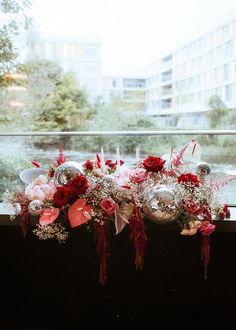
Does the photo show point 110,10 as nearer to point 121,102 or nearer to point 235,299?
point 121,102

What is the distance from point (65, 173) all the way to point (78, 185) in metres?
0.11

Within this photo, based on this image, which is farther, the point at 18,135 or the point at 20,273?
the point at 18,135

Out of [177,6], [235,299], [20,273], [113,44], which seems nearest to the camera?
[235,299]

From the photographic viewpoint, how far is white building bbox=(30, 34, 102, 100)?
316cm

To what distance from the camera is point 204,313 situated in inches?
65.2

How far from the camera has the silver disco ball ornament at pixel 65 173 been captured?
157cm

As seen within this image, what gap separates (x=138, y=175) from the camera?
1.54 metres

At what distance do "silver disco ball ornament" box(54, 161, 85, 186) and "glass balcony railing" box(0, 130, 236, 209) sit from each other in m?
1.39

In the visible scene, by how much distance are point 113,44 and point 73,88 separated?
54 cm

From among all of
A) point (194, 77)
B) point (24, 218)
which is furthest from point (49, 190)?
point (194, 77)

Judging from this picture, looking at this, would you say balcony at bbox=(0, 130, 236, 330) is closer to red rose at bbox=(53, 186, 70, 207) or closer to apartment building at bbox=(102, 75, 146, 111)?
red rose at bbox=(53, 186, 70, 207)

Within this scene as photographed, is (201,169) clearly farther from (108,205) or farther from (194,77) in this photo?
(194,77)

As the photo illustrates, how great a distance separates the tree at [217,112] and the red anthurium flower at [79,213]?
1.94m

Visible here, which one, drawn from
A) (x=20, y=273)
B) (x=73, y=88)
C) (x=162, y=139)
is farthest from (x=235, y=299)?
(x=73, y=88)
